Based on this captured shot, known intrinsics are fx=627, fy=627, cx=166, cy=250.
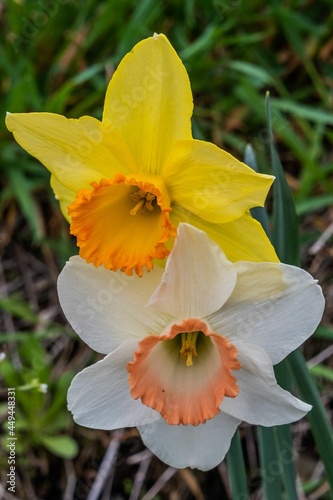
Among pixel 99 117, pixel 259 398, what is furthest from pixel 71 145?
pixel 99 117

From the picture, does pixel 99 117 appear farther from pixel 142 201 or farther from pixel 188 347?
pixel 188 347

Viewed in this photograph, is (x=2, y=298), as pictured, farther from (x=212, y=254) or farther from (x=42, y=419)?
(x=212, y=254)

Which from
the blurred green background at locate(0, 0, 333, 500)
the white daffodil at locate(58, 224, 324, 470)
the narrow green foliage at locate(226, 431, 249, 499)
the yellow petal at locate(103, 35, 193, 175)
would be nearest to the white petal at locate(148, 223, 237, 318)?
the white daffodil at locate(58, 224, 324, 470)

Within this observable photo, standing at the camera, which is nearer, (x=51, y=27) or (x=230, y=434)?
(x=230, y=434)

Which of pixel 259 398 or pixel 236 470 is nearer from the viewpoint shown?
pixel 259 398

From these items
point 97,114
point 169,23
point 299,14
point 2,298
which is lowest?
point 2,298

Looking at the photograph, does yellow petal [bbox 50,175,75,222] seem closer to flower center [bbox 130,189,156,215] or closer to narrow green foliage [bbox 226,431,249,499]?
flower center [bbox 130,189,156,215]

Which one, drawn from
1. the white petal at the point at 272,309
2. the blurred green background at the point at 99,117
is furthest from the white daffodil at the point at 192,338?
the blurred green background at the point at 99,117

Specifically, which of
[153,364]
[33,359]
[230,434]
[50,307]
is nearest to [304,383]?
[230,434]
